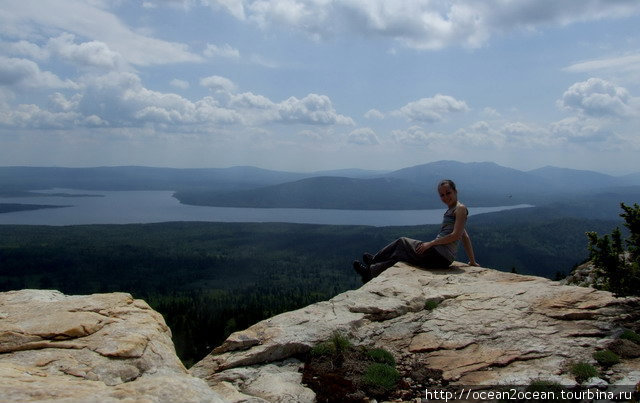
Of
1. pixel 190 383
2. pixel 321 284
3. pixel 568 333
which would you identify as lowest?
pixel 321 284

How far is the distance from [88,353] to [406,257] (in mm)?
10270

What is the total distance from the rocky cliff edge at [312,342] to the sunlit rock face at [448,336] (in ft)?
0.08

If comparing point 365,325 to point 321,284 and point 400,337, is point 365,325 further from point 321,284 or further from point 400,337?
point 321,284

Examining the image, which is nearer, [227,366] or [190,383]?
[190,383]

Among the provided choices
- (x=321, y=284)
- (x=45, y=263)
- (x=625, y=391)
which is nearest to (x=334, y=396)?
(x=625, y=391)

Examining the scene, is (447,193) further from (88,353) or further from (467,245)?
(88,353)

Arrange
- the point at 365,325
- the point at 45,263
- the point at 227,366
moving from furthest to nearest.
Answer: the point at 45,263
the point at 365,325
the point at 227,366

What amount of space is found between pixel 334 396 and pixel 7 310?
6913mm

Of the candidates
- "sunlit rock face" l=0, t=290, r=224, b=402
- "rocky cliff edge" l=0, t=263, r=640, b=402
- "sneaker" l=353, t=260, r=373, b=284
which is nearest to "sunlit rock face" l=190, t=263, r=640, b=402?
"rocky cliff edge" l=0, t=263, r=640, b=402

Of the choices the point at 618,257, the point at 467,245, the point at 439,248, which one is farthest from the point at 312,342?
the point at 467,245

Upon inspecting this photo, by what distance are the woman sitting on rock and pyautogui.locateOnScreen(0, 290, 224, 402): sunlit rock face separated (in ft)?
26.4

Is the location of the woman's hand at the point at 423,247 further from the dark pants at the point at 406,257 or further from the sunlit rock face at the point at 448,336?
the sunlit rock face at the point at 448,336

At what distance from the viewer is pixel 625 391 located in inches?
258

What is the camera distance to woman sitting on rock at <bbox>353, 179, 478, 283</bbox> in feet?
43.6
